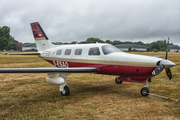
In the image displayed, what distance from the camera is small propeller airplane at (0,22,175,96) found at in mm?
6085

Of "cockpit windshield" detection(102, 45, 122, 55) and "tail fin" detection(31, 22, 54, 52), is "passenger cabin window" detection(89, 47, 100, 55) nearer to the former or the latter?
"cockpit windshield" detection(102, 45, 122, 55)

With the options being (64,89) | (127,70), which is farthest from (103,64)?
(64,89)

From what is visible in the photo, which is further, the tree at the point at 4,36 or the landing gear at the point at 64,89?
the tree at the point at 4,36

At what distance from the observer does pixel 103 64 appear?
7.31 metres

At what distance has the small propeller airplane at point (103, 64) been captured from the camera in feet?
20.0

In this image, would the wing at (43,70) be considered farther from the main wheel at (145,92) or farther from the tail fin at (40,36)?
the tail fin at (40,36)

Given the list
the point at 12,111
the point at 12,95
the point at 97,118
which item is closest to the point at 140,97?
the point at 97,118

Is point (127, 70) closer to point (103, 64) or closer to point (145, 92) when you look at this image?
point (103, 64)

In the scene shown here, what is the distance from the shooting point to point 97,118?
459cm

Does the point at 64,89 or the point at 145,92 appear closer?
the point at 145,92

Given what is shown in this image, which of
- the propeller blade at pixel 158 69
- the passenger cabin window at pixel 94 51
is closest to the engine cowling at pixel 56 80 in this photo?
the passenger cabin window at pixel 94 51

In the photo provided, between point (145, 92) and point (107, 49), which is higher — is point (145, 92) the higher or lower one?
the lower one

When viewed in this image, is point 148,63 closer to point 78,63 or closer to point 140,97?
point 140,97

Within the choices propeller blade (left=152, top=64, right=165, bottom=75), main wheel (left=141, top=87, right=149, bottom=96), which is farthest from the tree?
propeller blade (left=152, top=64, right=165, bottom=75)
